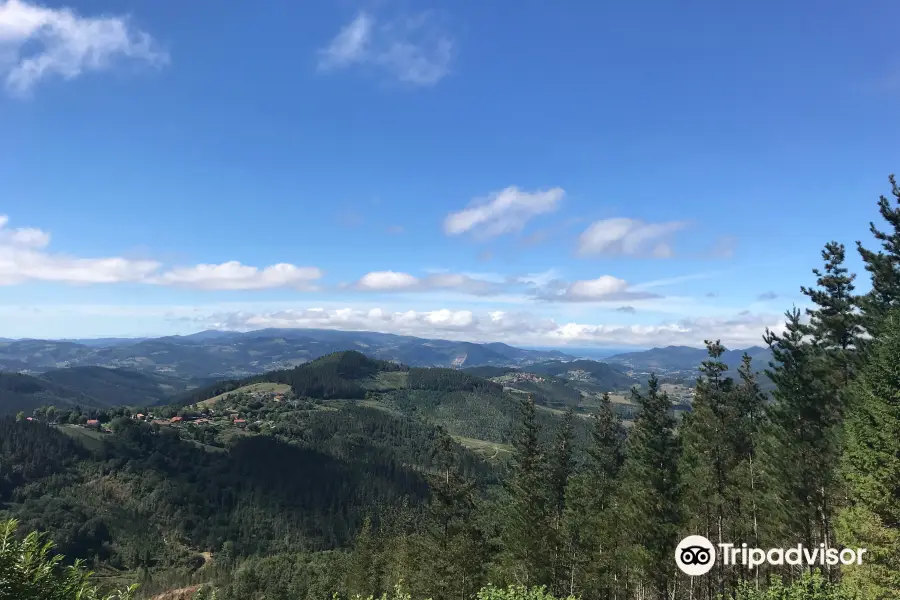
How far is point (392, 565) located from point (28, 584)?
6734 cm

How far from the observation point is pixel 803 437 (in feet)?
117

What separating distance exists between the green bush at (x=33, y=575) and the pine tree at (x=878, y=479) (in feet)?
111

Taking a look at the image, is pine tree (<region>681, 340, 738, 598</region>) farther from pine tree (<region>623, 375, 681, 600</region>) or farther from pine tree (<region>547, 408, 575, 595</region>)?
pine tree (<region>547, 408, 575, 595</region>)

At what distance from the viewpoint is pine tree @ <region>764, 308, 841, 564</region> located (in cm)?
3441

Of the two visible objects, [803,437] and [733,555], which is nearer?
[803,437]

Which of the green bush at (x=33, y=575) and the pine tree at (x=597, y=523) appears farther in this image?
the pine tree at (x=597, y=523)

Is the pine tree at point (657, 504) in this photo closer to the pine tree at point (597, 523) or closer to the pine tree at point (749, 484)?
the pine tree at point (597, 523)

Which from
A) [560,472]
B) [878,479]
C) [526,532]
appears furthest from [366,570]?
[878,479]

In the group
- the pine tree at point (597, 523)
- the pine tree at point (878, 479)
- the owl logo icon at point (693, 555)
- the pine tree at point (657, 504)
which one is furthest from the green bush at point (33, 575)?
the pine tree at point (597, 523)

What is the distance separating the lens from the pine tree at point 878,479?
79.1 ft

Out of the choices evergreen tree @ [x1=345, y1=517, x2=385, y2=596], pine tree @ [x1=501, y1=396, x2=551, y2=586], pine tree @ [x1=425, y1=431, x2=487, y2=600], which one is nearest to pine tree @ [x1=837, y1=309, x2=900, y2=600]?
pine tree @ [x1=501, y1=396, x2=551, y2=586]

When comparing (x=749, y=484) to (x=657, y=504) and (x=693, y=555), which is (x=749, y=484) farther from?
(x=693, y=555)

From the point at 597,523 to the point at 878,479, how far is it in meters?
24.1

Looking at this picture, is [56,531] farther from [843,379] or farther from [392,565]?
[843,379]
